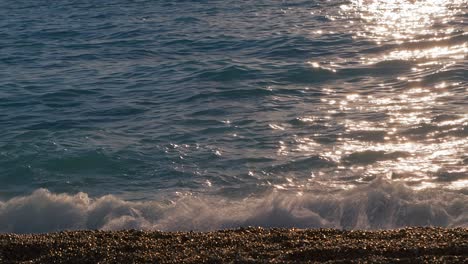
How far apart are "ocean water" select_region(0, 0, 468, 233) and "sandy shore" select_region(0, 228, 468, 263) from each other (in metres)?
1.58

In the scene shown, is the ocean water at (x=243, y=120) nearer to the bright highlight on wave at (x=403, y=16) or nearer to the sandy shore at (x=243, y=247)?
the bright highlight on wave at (x=403, y=16)

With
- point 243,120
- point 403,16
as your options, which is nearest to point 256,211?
point 243,120

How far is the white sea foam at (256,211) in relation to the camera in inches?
296

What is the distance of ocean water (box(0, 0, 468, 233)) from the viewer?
798cm

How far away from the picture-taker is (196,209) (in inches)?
315

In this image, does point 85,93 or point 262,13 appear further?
point 262,13

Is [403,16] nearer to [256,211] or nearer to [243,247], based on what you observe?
[256,211]

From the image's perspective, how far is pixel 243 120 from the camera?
10.7 metres

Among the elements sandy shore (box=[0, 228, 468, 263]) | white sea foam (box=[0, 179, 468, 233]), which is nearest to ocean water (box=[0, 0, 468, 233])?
white sea foam (box=[0, 179, 468, 233])

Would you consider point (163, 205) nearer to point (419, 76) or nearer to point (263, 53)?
point (419, 76)

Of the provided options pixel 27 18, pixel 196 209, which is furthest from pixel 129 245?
pixel 27 18

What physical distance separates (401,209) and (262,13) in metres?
10.6

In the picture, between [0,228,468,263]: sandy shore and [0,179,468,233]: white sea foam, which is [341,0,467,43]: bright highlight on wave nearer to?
[0,179,468,233]: white sea foam

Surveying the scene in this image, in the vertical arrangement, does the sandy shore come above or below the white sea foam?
above
